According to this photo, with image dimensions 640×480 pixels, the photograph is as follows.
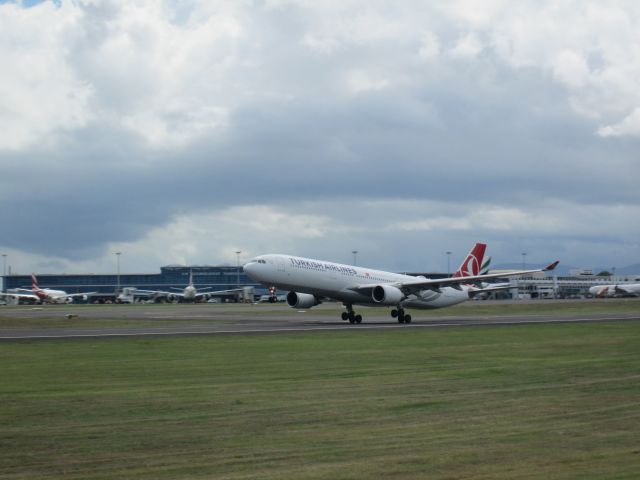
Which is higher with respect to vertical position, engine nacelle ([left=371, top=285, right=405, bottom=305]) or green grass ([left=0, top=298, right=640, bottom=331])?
engine nacelle ([left=371, top=285, right=405, bottom=305])

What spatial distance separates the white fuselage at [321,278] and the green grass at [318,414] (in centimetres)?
2412

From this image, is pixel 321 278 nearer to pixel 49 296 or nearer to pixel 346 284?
pixel 346 284

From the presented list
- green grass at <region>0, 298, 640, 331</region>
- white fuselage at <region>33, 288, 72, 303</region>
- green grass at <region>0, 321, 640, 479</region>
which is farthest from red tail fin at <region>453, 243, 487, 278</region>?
white fuselage at <region>33, 288, 72, 303</region>

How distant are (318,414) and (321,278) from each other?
4056cm

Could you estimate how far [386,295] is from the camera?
187ft

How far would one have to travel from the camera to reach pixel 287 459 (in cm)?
1193

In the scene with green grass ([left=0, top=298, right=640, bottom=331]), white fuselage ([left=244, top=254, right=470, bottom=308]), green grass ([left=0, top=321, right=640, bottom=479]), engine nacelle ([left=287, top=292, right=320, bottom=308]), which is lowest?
green grass ([left=0, top=321, right=640, bottom=479])

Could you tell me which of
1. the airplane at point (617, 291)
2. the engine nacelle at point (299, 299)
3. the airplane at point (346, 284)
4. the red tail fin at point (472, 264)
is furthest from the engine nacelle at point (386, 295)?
the airplane at point (617, 291)

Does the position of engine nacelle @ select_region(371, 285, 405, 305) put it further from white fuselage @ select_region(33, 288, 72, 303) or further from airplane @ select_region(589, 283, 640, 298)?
airplane @ select_region(589, 283, 640, 298)

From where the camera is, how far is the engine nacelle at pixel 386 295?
5716cm

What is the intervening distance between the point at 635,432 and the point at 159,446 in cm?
791

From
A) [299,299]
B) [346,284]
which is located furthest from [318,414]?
[299,299]

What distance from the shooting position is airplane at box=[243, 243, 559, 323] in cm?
5456

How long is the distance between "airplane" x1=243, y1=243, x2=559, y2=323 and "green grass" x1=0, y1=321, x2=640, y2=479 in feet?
79.5
